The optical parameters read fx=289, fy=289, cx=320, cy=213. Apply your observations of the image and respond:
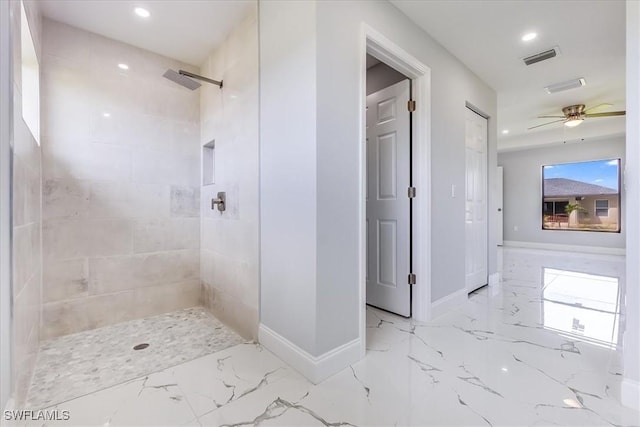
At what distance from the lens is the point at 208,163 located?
119 inches

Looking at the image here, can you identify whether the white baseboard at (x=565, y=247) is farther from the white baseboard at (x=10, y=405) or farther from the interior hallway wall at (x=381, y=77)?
the white baseboard at (x=10, y=405)

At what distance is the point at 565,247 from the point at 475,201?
16.1 feet

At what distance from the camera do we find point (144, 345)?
2162 mm

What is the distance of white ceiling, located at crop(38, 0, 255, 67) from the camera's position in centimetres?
218

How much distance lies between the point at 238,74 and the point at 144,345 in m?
2.24

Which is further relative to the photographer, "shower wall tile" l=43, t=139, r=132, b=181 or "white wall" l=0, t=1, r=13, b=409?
"shower wall tile" l=43, t=139, r=132, b=181

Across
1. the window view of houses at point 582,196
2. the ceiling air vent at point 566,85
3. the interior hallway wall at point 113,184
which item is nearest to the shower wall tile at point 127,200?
the interior hallway wall at point 113,184

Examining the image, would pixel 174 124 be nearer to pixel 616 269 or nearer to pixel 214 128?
pixel 214 128

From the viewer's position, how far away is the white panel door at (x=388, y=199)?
2596 millimetres

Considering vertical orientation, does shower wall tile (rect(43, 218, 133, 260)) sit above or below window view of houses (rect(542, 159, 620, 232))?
below

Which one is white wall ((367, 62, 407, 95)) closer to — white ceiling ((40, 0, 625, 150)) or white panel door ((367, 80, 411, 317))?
white panel door ((367, 80, 411, 317))

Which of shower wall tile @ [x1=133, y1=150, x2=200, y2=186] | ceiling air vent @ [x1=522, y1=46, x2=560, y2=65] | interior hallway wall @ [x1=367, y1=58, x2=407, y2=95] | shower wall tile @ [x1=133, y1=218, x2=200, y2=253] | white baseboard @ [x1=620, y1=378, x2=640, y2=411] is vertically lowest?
white baseboard @ [x1=620, y1=378, x2=640, y2=411]

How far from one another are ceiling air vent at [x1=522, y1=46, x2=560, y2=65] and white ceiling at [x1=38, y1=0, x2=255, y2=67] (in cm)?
283

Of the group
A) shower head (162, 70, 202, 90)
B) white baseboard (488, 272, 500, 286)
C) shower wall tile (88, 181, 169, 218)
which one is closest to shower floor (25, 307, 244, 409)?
shower wall tile (88, 181, 169, 218)
